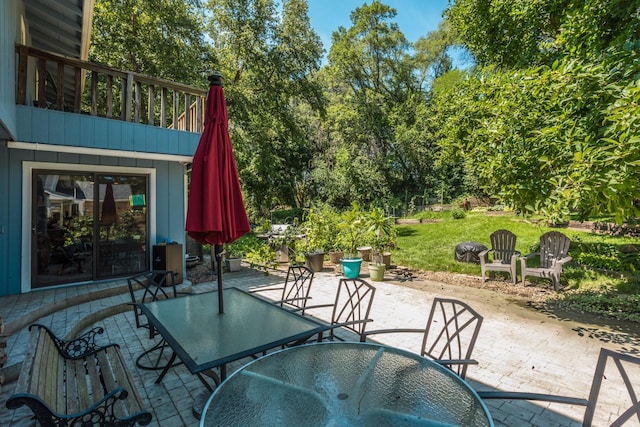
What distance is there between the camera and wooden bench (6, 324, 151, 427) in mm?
1437

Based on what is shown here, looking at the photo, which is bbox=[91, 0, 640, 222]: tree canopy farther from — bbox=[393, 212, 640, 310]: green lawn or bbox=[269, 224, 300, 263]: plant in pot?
bbox=[269, 224, 300, 263]: plant in pot

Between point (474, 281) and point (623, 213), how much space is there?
3609mm

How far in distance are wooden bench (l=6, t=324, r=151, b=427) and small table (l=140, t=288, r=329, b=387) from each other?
0.37 meters

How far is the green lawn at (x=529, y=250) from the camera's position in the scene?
20.8 ft

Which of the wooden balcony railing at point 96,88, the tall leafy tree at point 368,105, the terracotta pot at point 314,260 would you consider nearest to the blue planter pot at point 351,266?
the terracotta pot at point 314,260

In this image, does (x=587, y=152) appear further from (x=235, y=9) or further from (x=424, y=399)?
(x=235, y=9)

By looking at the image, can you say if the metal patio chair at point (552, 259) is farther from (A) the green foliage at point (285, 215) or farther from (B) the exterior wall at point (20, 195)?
(A) the green foliage at point (285, 215)

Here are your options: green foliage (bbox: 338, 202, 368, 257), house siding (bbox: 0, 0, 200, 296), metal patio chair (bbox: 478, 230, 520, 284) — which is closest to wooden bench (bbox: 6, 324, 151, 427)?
house siding (bbox: 0, 0, 200, 296)

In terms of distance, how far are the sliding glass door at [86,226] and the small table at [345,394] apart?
17.1ft

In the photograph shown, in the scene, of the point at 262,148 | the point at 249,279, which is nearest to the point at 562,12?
the point at 249,279

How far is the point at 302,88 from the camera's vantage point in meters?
13.7

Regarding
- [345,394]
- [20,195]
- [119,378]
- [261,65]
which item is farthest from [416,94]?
[119,378]

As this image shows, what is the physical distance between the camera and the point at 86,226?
18.9ft

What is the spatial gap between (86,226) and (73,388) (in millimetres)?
4489
